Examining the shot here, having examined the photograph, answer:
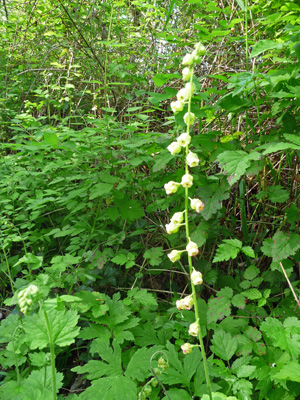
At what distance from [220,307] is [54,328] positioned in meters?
0.85

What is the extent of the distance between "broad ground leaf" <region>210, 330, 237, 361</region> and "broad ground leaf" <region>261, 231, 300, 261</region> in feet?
1.53

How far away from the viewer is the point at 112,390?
1.35 metres

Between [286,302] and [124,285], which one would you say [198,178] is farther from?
[124,285]

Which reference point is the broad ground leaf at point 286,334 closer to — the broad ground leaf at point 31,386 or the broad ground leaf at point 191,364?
the broad ground leaf at point 191,364

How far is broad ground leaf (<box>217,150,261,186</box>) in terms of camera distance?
142 centimetres

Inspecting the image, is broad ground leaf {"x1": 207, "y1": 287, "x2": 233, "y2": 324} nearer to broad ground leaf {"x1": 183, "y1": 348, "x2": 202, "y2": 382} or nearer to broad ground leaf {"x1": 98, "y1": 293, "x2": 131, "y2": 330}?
broad ground leaf {"x1": 183, "y1": 348, "x2": 202, "y2": 382}

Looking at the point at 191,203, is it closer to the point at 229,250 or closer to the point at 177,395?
the point at 229,250

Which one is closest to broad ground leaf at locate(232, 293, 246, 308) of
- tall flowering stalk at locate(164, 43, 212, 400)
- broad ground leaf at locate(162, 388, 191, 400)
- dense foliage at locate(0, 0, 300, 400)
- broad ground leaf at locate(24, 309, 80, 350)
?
dense foliage at locate(0, 0, 300, 400)

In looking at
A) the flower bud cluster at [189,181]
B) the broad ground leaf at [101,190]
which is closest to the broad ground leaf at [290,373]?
the flower bud cluster at [189,181]

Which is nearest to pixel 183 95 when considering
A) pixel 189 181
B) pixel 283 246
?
pixel 189 181

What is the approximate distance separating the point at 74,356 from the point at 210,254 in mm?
1185

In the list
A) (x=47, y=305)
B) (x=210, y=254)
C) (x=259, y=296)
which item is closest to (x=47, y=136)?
(x=47, y=305)

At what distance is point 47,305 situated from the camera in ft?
3.68

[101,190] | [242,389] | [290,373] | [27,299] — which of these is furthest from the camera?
[101,190]
